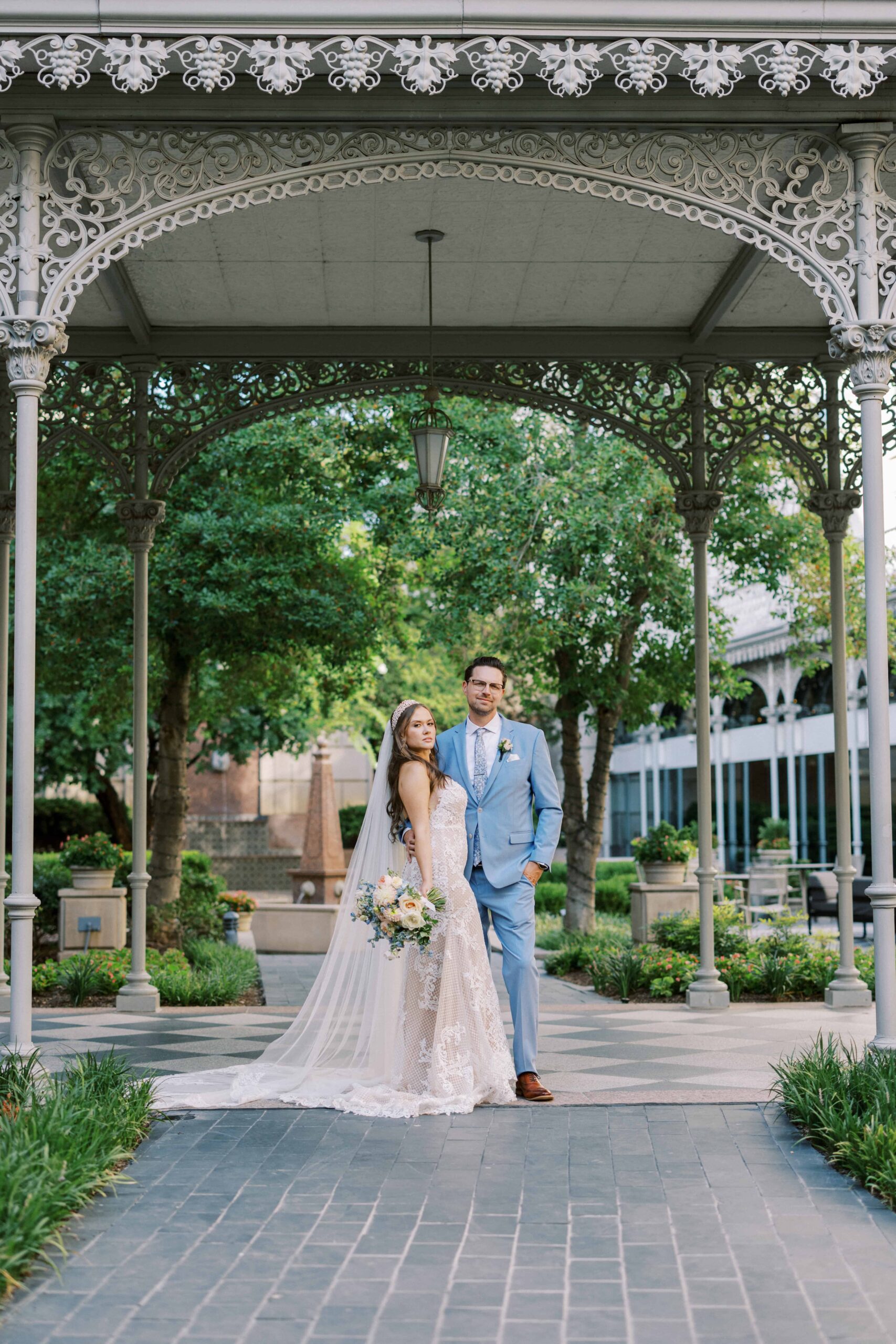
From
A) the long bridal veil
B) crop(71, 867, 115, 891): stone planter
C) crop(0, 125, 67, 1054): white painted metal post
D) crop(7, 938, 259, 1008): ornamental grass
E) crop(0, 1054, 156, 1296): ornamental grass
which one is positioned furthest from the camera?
crop(71, 867, 115, 891): stone planter

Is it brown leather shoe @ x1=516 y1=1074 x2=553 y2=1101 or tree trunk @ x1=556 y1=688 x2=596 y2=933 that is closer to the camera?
brown leather shoe @ x1=516 y1=1074 x2=553 y2=1101

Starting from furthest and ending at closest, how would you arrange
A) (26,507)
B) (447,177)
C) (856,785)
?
(856,785) < (447,177) < (26,507)

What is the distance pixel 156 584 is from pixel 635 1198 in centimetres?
1083

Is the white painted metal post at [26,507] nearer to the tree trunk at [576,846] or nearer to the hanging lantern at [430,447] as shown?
the hanging lantern at [430,447]

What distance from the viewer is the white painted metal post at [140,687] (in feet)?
34.4

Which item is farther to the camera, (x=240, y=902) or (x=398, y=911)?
(x=240, y=902)

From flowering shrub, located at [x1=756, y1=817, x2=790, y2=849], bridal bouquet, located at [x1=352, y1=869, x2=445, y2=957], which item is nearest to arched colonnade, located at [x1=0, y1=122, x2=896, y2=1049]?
bridal bouquet, located at [x1=352, y1=869, x2=445, y2=957]

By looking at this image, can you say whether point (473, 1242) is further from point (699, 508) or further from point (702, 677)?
point (699, 508)

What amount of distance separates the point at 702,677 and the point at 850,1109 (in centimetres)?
512

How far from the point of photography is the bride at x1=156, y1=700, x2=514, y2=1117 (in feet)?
22.2

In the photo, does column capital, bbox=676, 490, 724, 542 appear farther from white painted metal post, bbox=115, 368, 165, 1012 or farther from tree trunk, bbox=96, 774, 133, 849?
tree trunk, bbox=96, 774, 133, 849

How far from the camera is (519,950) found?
6.89 m

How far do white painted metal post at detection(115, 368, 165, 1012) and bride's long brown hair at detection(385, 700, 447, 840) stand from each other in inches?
149

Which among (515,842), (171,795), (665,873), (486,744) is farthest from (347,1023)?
(171,795)
